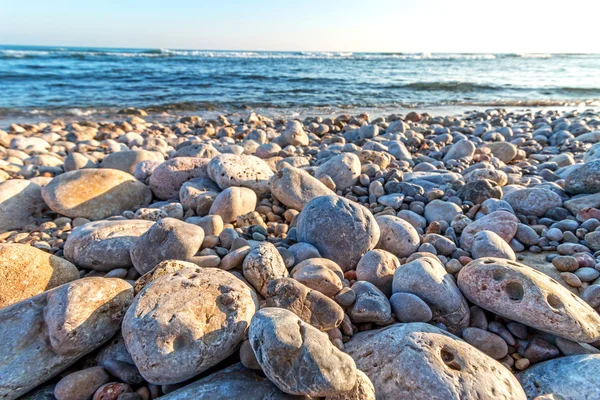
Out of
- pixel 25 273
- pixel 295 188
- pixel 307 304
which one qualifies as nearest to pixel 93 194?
pixel 25 273

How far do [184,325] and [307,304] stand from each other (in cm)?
57

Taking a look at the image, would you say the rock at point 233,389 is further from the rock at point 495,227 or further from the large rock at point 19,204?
the large rock at point 19,204

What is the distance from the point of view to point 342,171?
3.84m

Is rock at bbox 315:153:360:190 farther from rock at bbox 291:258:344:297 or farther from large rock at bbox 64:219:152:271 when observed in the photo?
large rock at bbox 64:219:152:271

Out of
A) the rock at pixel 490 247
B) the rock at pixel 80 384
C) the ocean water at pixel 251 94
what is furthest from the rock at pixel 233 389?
the ocean water at pixel 251 94

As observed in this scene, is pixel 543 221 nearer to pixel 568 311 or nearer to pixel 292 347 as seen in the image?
pixel 568 311

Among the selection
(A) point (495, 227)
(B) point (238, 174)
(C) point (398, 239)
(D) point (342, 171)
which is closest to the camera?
(C) point (398, 239)

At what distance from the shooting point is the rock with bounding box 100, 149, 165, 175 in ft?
14.1

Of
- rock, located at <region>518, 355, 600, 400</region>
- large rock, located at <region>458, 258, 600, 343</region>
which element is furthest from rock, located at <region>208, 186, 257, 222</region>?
rock, located at <region>518, 355, 600, 400</region>

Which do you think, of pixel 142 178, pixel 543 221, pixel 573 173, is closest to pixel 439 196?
pixel 543 221

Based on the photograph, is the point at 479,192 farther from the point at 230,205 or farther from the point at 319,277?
the point at 230,205

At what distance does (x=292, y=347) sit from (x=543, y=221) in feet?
8.77

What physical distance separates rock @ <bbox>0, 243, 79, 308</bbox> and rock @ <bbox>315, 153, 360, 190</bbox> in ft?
8.00

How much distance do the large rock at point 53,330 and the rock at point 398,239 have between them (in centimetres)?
171
